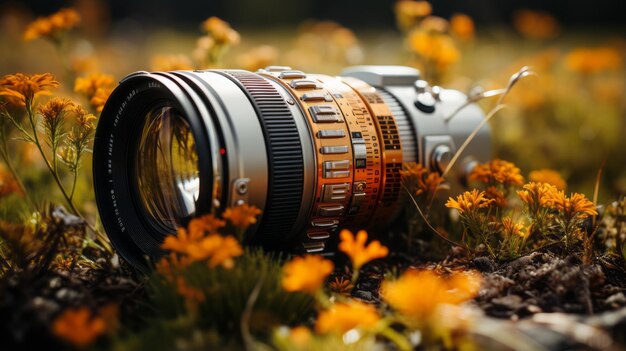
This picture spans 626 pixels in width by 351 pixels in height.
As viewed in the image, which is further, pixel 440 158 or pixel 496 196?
pixel 440 158

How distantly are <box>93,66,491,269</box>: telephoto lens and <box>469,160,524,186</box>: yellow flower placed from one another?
0.13 m

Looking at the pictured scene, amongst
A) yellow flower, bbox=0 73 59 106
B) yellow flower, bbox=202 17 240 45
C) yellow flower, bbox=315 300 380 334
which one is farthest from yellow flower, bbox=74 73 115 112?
yellow flower, bbox=315 300 380 334

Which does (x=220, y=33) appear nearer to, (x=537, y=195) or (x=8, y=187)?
(x=8, y=187)

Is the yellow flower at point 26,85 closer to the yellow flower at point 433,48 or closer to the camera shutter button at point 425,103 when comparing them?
the camera shutter button at point 425,103

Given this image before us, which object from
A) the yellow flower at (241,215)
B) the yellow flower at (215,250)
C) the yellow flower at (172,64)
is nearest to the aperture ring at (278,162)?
the yellow flower at (241,215)

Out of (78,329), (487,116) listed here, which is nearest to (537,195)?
(487,116)

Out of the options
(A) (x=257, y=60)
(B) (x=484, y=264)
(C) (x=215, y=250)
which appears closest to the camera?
(C) (x=215, y=250)

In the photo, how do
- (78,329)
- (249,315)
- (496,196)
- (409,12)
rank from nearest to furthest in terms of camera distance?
1. (78,329)
2. (249,315)
3. (496,196)
4. (409,12)

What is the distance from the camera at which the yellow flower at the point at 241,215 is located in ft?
6.61

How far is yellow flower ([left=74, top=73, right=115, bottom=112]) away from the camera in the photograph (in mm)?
2707

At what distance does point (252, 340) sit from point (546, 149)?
292 cm

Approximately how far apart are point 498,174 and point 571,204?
1.29ft

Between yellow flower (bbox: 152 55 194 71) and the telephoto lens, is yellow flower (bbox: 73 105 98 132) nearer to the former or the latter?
the telephoto lens

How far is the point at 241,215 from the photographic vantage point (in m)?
2.02
